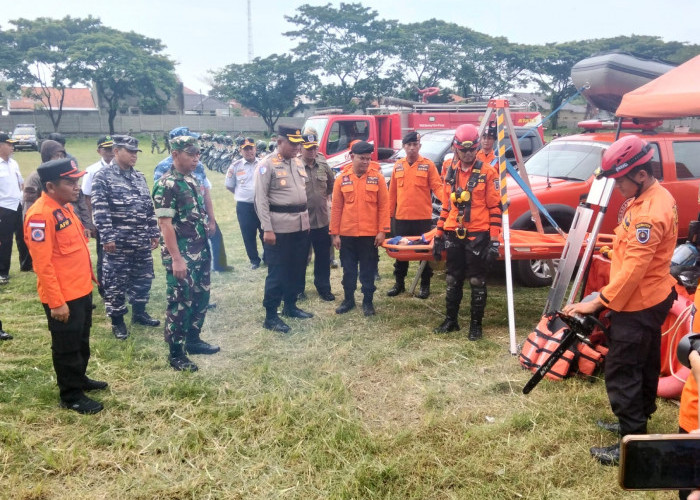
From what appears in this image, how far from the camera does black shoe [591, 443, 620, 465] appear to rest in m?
2.89

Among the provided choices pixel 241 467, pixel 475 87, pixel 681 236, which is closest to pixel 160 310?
pixel 241 467

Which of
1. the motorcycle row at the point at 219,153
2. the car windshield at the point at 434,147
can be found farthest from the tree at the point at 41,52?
the car windshield at the point at 434,147

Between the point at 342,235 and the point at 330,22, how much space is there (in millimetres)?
35768

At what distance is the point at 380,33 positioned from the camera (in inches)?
1464

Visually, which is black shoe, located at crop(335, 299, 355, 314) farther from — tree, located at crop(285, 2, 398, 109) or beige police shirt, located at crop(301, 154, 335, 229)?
tree, located at crop(285, 2, 398, 109)

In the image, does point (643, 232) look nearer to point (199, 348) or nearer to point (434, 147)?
point (199, 348)

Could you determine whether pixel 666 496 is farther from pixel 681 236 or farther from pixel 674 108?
pixel 681 236

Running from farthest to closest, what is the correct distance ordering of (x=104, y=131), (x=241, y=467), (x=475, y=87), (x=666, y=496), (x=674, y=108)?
(x=104, y=131) < (x=475, y=87) < (x=674, y=108) < (x=241, y=467) < (x=666, y=496)

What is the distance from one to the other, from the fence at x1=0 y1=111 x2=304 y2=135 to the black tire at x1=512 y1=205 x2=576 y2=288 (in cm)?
3212

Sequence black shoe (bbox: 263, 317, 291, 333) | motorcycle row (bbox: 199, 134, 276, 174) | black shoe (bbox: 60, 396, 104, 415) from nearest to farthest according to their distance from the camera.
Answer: black shoe (bbox: 60, 396, 104, 415) < black shoe (bbox: 263, 317, 291, 333) < motorcycle row (bbox: 199, 134, 276, 174)

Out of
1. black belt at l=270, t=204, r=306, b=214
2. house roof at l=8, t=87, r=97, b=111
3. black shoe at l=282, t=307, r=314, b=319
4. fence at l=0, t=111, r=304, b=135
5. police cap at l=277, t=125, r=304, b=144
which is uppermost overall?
house roof at l=8, t=87, r=97, b=111

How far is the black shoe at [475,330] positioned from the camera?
4.76 metres

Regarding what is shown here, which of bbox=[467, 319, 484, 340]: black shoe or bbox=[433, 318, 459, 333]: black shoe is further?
bbox=[433, 318, 459, 333]: black shoe

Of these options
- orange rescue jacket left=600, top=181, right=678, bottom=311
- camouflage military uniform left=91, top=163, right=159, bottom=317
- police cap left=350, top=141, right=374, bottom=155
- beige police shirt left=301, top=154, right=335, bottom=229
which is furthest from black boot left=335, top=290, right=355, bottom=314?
orange rescue jacket left=600, top=181, right=678, bottom=311
